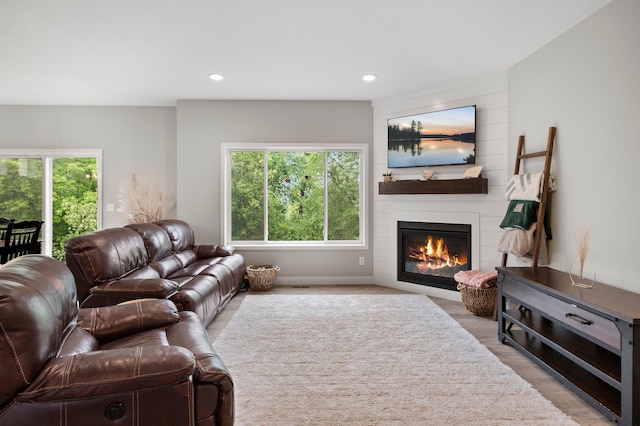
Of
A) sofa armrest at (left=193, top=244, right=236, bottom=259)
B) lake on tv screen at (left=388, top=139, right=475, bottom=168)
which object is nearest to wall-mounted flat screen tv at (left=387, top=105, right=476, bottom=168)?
lake on tv screen at (left=388, top=139, right=475, bottom=168)

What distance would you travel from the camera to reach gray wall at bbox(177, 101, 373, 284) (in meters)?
5.25

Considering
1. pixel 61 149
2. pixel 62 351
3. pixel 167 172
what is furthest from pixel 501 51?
pixel 61 149

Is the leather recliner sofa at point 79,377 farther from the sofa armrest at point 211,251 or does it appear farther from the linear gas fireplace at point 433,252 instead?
→ the linear gas fireplace at point 433,252

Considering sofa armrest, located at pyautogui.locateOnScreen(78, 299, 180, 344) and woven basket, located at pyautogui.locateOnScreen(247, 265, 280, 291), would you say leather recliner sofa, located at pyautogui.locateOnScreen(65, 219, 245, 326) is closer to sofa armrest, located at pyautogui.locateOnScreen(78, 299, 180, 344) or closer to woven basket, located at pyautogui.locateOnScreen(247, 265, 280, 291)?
woven basket, located at pyautogui.locateOnScreen(247, 265, 280, 291)

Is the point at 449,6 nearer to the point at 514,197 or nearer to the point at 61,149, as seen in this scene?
Answer: the point at 514,197

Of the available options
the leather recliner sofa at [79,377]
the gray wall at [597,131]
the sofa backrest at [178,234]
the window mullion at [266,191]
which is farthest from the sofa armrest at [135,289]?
the gray wall at [597,131]

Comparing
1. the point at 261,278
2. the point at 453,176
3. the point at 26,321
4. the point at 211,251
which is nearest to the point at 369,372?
the point at 26,321

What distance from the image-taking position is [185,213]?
17.3ft

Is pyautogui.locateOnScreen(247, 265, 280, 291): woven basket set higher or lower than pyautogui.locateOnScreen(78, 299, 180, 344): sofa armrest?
lower

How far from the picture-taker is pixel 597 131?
2.78 meters

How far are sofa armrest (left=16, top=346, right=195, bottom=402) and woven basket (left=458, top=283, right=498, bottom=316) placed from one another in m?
3.17

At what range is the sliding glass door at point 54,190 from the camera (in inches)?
217

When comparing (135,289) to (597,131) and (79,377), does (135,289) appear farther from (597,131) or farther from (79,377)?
(597,131)

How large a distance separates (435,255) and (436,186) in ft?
3.05
